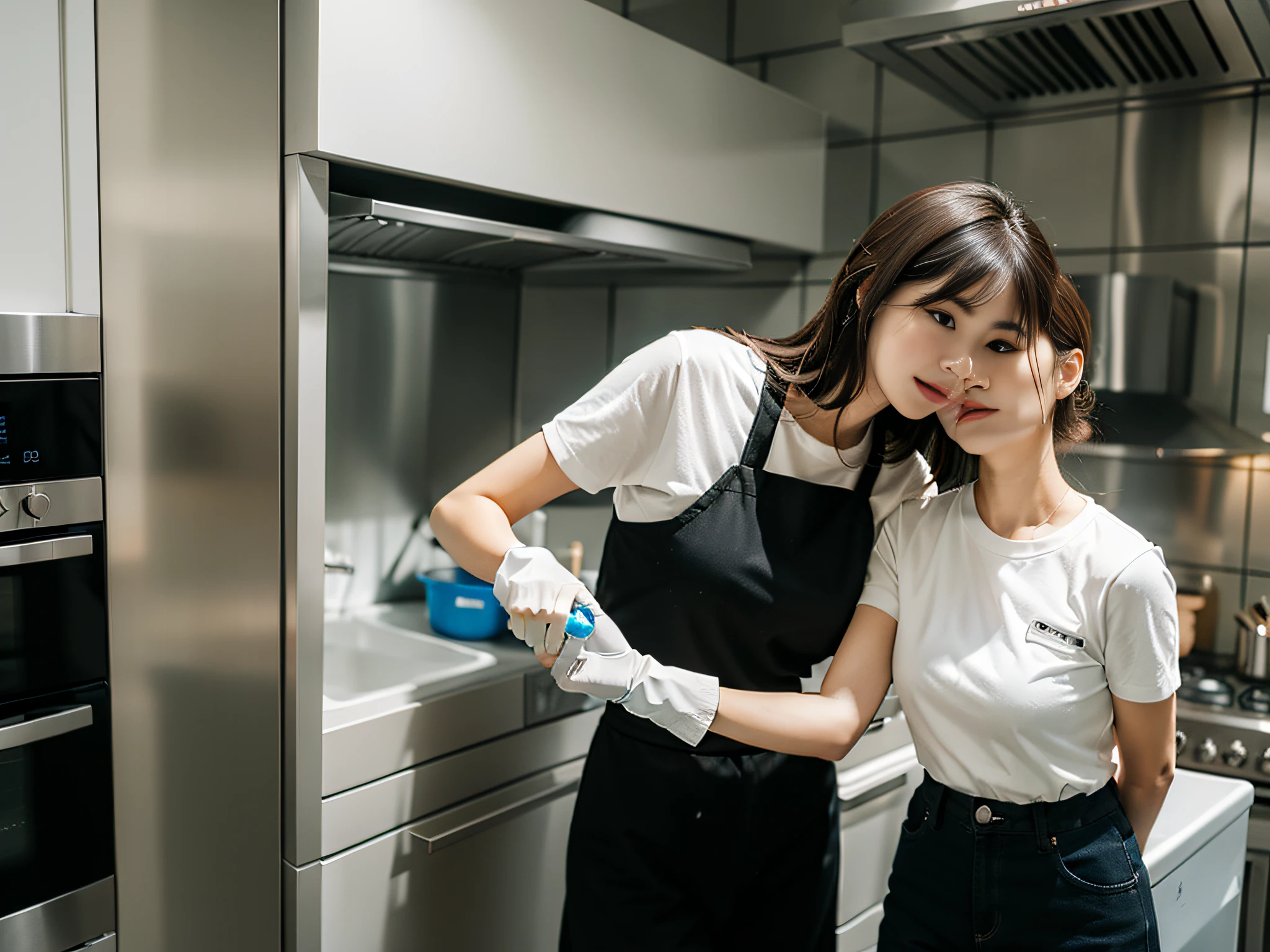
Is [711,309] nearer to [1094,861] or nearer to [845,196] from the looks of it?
[845,196]

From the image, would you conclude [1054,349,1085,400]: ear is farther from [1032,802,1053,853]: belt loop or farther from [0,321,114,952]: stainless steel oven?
[0,321,114,952]: stainless steel oven

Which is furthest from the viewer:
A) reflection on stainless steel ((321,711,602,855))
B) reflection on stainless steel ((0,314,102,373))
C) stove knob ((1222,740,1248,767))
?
stove knob ((1222,740,1248,767))

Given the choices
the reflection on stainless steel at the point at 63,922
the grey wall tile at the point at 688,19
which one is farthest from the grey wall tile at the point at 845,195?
the reflection on stainless steel at the point at 63,922

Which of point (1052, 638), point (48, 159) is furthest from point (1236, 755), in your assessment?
point (48, 159)

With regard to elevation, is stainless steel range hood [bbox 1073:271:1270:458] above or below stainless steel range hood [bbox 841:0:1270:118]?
below

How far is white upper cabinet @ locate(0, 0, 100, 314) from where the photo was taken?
114 cm

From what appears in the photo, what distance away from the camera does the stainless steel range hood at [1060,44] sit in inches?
52.9

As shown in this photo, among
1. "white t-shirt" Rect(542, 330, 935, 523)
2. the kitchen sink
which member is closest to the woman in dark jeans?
"white t-shirt" Rect(542, 330, 935, 523)

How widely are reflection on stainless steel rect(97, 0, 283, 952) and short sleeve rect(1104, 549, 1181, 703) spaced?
0.92 metres

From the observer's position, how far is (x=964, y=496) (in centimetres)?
116

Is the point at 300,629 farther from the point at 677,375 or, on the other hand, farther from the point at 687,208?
the point at 687,208

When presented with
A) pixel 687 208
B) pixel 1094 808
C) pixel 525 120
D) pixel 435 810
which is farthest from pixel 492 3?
pixel 1094 808

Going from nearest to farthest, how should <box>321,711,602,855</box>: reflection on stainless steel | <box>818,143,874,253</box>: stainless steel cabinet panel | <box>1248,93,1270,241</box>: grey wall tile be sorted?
<box>321,711,602,855</box>: reflection on stainless steel, <box>1248,93,1270,241</box>: grey wall tile, <box>818,143,874,253</box>: stainless steel cabinet panel

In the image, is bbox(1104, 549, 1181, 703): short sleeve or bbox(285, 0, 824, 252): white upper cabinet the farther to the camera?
bbox(285, 0, 824, 252): white upper cabinet
